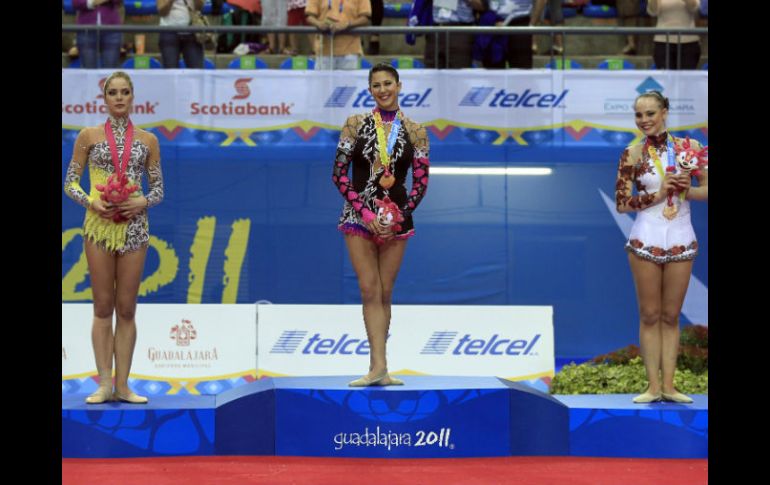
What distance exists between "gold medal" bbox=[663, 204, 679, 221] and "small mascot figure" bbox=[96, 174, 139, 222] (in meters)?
2.83

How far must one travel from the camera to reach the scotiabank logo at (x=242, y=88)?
9867 millimetres

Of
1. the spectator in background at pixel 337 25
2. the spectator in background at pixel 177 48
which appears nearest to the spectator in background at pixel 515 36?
the spectator in background at pixel 337 25

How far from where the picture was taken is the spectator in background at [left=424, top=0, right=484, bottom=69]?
1008 centimetres

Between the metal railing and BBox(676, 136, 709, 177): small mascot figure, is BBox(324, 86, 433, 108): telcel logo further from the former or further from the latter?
BBox(676, 136, 709, 177): small mascot figure

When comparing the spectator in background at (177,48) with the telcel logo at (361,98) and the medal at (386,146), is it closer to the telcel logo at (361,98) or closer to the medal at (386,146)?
the telcel logo at (361,98)

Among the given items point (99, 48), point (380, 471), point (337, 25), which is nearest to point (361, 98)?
point (337, 25)

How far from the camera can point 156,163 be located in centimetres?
600

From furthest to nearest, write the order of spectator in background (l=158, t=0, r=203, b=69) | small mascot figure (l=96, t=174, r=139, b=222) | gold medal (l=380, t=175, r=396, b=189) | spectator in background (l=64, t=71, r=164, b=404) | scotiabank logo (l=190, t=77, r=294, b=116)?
spectator in background (l=158, t=0, r=203, b=69), scotiabank logo (l=190, t=77, r=294, b=116), gold medal (l=380, t=175, r=396, b=189), spectator in background (l=64, t=71, r=164, b=404), small mascot figure (l=96, t=174, r=139, b=222)

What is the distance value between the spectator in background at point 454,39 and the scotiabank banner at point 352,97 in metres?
0.26

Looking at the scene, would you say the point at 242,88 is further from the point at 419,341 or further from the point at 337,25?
the point at 419,341

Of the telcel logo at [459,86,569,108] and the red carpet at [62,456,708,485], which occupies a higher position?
the telcel logo at [459,86,569,108]

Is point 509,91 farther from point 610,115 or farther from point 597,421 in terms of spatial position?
point 597,421

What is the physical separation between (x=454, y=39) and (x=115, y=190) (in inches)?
199

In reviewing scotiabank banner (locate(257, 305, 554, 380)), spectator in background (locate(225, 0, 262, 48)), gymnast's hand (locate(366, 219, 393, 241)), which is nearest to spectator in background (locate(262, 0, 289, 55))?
spectator in background (locate(225, 0, 262, 48))
